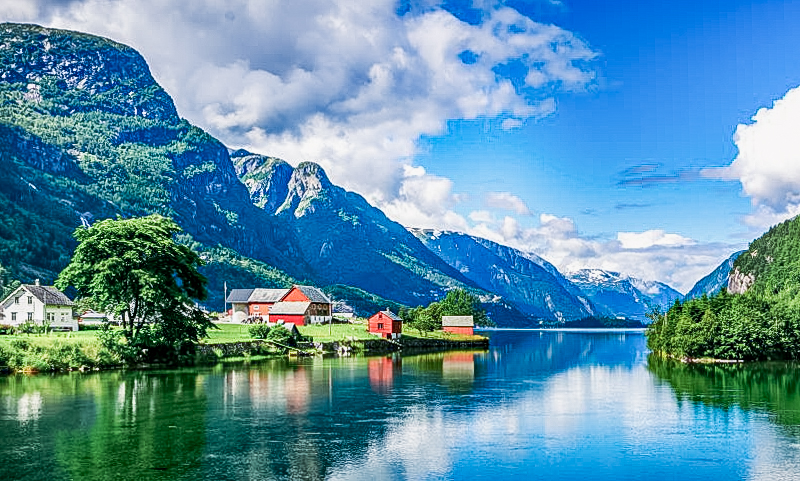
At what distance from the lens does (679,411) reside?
49.7 meters

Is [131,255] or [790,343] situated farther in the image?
[790,343]

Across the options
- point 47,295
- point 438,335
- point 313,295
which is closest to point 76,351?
point 47,295

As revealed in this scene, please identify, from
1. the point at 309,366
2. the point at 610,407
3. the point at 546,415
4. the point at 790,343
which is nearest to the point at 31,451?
the point at 546,415

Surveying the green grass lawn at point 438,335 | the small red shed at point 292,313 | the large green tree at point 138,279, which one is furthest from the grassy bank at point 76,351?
the green grass lawn at point 438,335

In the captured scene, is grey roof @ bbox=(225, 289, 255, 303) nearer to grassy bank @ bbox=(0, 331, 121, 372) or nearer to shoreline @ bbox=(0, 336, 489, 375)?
shoreline @ bbox=(0, 336, 489, 375)

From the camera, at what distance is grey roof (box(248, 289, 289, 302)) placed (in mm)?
167500

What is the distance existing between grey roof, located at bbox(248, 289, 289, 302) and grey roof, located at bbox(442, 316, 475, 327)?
3910cm

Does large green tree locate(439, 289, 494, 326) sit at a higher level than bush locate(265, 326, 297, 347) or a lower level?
higher

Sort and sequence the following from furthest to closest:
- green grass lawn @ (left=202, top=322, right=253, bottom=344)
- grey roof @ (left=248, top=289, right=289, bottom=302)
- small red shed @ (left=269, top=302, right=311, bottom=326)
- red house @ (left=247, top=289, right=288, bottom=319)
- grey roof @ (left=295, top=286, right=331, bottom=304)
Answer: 1. grey roof @ (left=248, top=289, right=289, bottom=302)
2. red house @ (left=247, top=289, right=288, bottom=319)
3. grey roof @ (left=295, top=286, right=331, bottom=304)
4. small red shed @ (left=269, top=302, right=311, bottom=326)
5. green grass lawn @ (left=202, top=322, right=253, bottom=344)

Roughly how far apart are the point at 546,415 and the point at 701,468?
16.3 m

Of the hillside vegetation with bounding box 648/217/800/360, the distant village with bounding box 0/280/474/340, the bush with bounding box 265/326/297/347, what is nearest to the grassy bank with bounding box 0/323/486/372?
the bush with bounding box 265/326/297/347

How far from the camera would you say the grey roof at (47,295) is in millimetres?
103125

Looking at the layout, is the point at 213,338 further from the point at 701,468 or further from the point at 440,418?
the point at 701,468

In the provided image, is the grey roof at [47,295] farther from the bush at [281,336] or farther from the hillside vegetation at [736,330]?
the hillside vegetation at [736,330]
